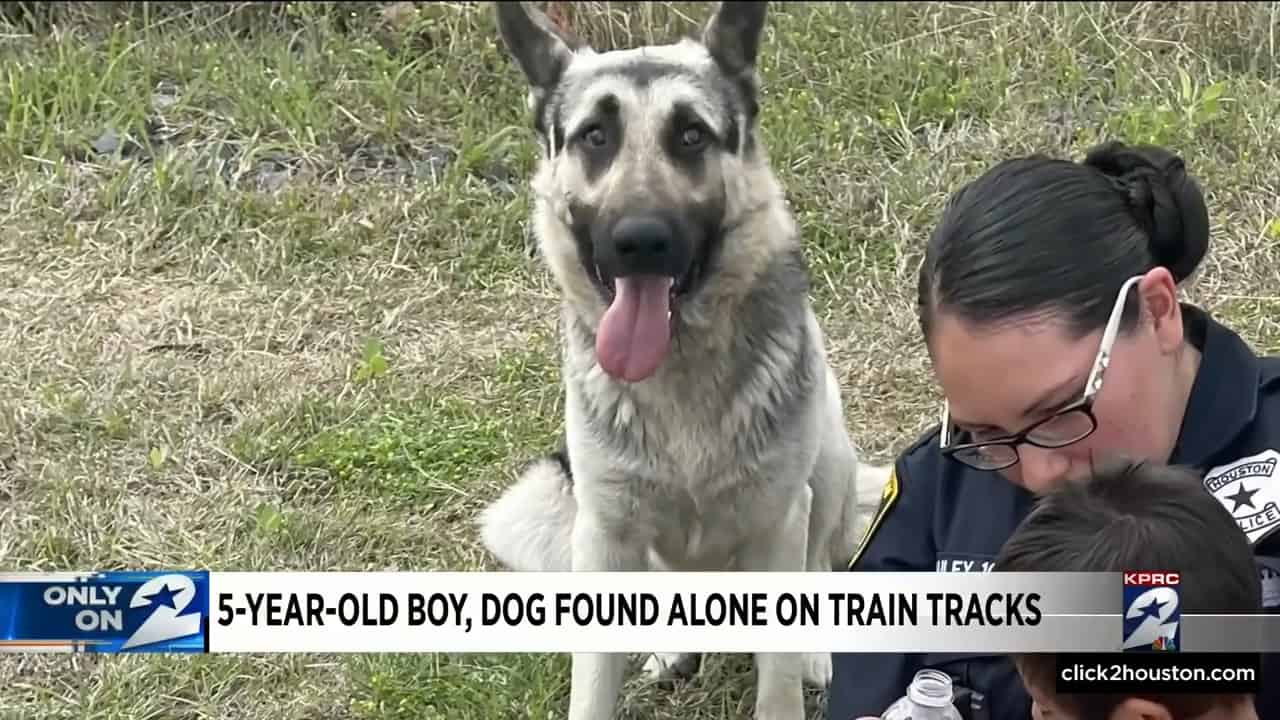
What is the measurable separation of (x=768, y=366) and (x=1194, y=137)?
2652mm

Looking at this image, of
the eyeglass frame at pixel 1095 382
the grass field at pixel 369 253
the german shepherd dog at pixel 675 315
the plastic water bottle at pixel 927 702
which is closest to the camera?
the eyeglass frame at pixel 1095 382

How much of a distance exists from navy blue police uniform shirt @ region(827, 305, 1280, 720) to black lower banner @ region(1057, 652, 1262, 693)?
102 mm

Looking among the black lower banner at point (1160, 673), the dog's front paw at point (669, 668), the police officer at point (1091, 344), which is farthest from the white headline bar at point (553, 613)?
the dog's front paw at point (669, 668)

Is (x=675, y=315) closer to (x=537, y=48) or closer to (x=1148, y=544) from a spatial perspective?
(x=537, y=48)

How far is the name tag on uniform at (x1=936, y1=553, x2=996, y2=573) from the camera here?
2070mm

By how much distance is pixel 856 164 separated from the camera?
4.90 meters

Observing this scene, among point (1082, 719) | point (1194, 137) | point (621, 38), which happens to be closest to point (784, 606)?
point (1082, 719)

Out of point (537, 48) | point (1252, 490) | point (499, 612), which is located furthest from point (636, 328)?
point (1252, 490)

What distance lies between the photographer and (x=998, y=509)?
213 cm

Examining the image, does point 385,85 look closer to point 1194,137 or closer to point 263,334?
point 263,334

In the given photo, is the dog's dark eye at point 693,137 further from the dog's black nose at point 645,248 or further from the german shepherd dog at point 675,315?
the dog's black nose at point 645,248

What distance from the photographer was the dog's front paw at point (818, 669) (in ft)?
10.3

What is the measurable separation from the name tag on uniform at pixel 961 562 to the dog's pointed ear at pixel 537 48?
1.31 m

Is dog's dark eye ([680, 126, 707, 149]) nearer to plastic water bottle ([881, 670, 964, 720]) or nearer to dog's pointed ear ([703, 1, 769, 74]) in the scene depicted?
dog's pointed ear ([703, 1, 769, 74])
